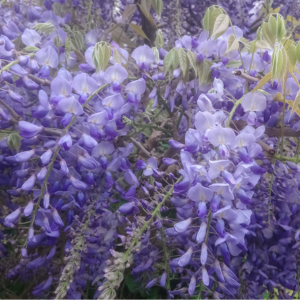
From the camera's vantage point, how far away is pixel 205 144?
67 centimetres

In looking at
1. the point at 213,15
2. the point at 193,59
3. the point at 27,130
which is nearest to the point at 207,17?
the point at 213,15

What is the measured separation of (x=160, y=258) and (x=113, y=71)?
22.3 inches

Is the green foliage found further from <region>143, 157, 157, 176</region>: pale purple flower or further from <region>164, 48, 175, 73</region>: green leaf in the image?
<region>143, 157, 157, 176</region>: pale purple flower

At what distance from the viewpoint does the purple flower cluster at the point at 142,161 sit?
26.9 inches

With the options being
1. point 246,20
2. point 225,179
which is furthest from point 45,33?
point 246,20

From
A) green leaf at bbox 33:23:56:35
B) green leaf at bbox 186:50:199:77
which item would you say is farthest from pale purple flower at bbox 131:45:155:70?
green leaf at bbox 33:23:56:35

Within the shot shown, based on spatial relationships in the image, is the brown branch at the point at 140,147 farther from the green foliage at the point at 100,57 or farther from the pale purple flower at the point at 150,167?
the green foliage at the point at 100,57

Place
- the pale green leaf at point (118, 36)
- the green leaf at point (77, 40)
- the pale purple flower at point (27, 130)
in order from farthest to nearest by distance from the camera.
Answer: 1. the pale green leaf at point (118, 36)
2. the green leaf at point (77, 40)
3. the pale purple flower at point (27, 130)

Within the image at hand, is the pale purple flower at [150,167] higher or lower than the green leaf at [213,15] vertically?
lower

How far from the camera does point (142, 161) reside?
0.84 metres

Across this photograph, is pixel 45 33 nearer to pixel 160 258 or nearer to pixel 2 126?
pixel 2 126

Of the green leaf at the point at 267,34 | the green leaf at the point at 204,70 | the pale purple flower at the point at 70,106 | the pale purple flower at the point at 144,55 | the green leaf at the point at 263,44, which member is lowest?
the pale purple flower at the point at 70,106

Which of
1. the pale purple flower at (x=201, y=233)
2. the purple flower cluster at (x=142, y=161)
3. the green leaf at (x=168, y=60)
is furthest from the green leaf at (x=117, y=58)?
the pale purple flower at (x=201, y=233)

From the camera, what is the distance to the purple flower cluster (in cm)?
A: 68
